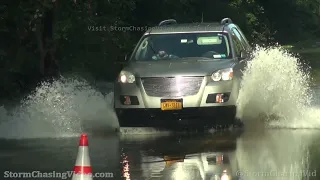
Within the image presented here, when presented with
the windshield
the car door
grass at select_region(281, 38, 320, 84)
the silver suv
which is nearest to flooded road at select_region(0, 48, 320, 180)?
the car door

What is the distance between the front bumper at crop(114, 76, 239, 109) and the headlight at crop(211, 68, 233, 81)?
0.22ft

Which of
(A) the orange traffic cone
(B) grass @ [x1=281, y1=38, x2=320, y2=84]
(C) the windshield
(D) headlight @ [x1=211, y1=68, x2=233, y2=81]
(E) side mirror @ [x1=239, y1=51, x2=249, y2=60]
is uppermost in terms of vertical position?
(B) grass @ [x1=281, y1=38, x2=320, y2=84]

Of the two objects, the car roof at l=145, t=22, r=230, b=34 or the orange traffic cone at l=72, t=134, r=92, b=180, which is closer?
the orange traffic cone at l=72, t=134, r=92, b=180

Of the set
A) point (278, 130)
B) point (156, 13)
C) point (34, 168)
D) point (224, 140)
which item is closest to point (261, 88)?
point (278, 130)

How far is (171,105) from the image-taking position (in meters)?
12.2

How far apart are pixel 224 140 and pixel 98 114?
3163mm

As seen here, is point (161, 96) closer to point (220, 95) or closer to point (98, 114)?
point (220, 95)

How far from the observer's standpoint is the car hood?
1222 centimetres

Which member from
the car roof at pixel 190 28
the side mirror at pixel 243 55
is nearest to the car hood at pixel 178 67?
the side mirror at pixel 243 55

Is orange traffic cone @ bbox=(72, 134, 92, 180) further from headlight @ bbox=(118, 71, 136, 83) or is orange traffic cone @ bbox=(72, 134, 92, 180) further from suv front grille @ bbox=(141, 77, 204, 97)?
headlight @ bbox=(118, 71, 136, 83)

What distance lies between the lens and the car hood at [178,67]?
12219 millimetres

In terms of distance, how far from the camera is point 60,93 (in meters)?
14.2

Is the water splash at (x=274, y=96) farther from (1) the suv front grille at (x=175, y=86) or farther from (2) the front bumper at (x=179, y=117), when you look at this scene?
(1) the suv front grille at (x=175, y=86)

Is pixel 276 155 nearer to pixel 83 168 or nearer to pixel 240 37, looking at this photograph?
pixel 83 168
